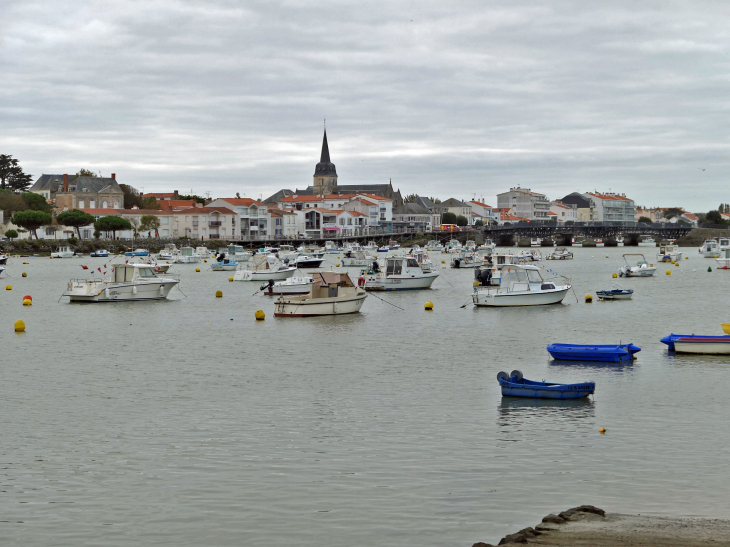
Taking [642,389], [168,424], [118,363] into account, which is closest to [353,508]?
[168,424]

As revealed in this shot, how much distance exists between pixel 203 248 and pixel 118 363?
127 meters

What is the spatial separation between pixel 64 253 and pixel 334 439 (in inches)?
4900

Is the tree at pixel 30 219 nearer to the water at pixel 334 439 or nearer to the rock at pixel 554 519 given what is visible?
the water at pixel 334 439

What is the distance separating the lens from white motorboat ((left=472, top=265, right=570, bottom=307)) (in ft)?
168

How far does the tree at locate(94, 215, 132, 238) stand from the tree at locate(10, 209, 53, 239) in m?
11.0

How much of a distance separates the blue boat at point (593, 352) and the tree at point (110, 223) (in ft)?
462

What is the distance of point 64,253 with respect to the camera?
5349 inches

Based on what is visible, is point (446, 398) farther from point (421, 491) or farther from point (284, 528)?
point (284, 528)

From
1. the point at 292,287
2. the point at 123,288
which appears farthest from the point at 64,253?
the point at 292,287

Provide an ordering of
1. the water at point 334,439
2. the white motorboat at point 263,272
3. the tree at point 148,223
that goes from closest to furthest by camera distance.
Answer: the water at point 334,439, the white motorboat at point 263,272, the tree at point 148,223

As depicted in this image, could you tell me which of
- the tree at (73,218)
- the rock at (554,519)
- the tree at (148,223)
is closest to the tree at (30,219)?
the tree at (73,218)

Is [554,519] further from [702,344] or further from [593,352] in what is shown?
[702,344]

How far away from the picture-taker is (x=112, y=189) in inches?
7574

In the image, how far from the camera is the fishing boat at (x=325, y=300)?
4716cm
